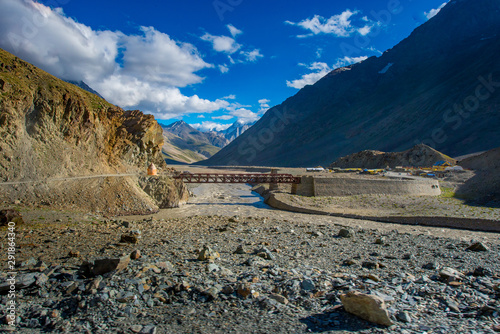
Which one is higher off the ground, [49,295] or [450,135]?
[450,135]

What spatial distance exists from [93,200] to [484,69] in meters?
121

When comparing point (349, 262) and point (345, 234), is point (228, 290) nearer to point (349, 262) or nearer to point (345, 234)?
point (349, 262)

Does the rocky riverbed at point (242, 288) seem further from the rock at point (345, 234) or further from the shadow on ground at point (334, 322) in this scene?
the rock at point (345, 234)

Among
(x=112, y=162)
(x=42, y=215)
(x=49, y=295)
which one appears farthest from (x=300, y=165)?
(x=49, y=295)

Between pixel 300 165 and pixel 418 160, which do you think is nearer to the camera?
pixel 418 160

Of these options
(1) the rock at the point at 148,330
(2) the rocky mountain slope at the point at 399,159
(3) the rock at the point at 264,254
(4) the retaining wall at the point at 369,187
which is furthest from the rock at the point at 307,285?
(2) the rocky mountain slope at the point at 399,159

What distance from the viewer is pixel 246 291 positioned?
Answer: 6.16m

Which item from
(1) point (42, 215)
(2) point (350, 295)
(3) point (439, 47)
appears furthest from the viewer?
(3) point (439, 47)

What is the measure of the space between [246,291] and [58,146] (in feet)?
69.4

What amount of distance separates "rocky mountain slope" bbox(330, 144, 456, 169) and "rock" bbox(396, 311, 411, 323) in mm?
61124

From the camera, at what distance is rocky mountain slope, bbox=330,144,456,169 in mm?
59041

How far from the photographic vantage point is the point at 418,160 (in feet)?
201

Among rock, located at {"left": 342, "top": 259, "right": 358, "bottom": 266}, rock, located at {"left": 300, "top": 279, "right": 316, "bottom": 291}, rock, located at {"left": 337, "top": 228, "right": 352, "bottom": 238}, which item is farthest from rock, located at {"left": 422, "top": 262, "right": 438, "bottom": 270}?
rock, located at {"left": 337, "top": 228, "right": 352, "bottom": 238}

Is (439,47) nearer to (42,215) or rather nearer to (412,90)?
(412,90)
